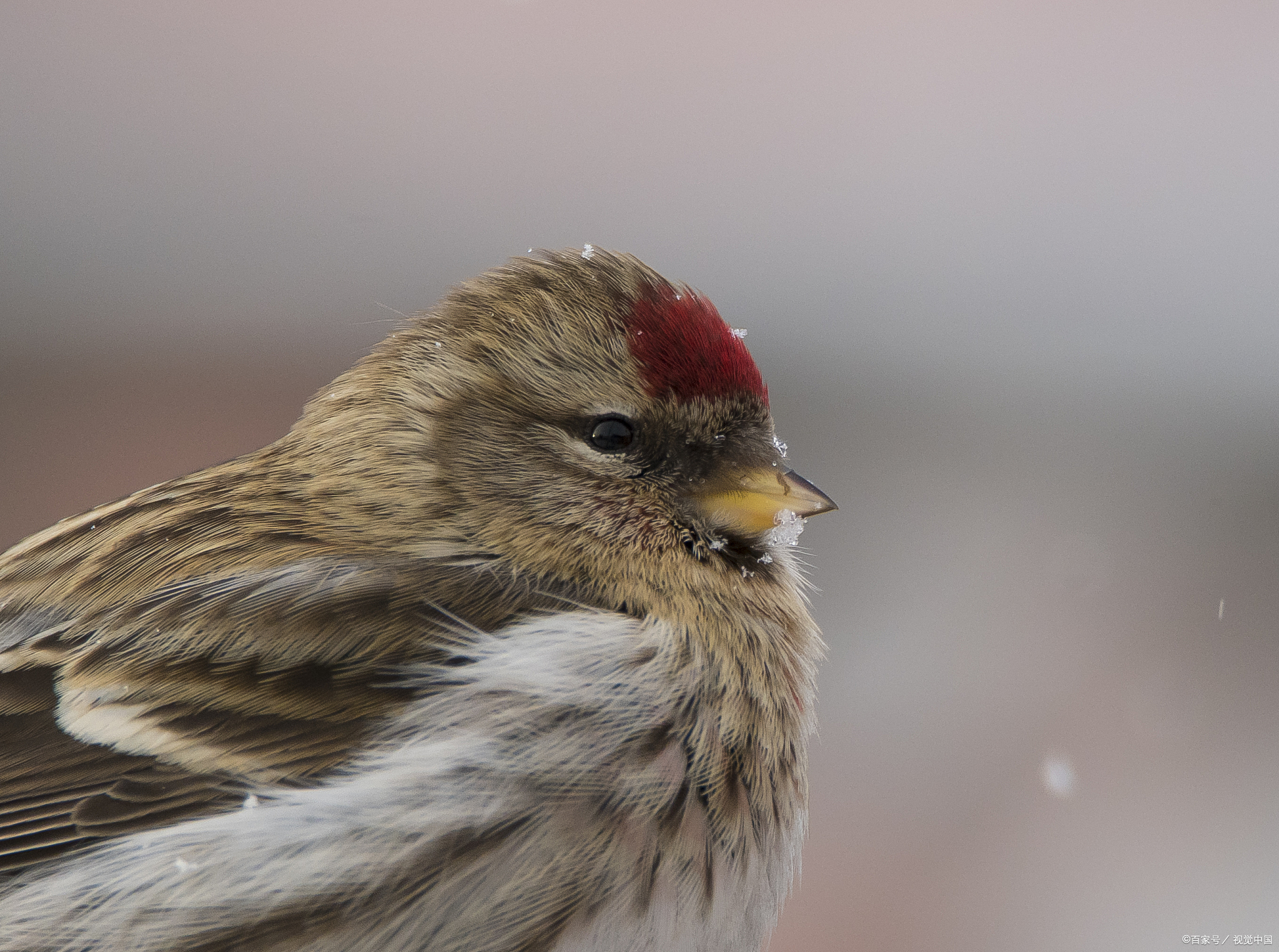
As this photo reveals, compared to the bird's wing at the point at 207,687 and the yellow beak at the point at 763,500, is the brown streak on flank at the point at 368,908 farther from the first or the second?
the yellow beak at the point at 763,500

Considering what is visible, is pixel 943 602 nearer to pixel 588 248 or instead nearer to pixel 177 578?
pixel 588 248

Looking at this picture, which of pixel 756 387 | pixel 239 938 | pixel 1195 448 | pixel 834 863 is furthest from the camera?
pixel 1195 448

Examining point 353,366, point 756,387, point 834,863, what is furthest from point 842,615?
point 353,366

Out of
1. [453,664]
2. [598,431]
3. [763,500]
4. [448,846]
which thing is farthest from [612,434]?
[448,846]

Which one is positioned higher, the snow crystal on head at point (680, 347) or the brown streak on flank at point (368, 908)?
the snow crystal on head at point (680, 347)

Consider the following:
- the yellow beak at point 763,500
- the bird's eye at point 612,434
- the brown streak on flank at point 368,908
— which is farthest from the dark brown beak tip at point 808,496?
the brown streak on flank at point 368,908

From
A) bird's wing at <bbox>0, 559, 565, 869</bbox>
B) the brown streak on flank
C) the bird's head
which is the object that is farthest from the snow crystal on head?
the brown streak on flank

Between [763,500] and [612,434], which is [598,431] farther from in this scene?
[763,500]
